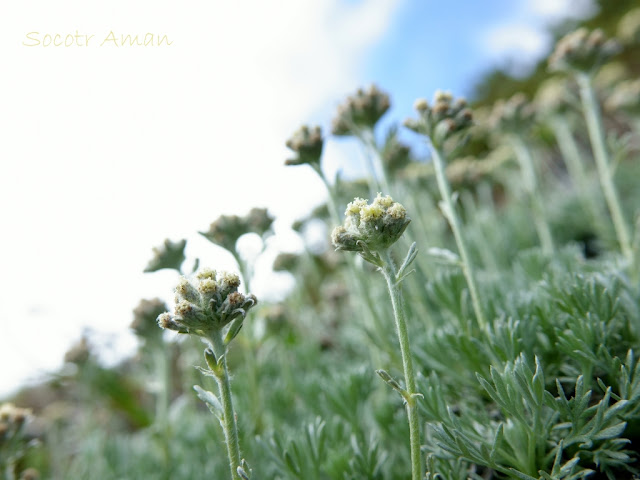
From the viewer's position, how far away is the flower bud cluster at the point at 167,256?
2.69 meters

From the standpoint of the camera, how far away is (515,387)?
1.64 meters

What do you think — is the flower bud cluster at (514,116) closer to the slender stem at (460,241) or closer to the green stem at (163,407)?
the slender stem at (460,241)

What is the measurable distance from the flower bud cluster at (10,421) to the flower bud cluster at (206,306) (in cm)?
154

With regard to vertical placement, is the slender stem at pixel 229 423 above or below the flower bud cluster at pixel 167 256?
below

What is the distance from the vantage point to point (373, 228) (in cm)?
159

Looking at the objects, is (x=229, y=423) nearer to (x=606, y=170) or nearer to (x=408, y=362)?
(x=408, y=362)

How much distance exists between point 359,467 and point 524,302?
1.08 meters

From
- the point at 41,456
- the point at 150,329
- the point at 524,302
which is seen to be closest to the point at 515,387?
the point at 524,302

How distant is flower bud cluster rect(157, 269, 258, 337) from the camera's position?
1547mm

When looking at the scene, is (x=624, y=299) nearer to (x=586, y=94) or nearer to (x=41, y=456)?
(x=586, y=94)

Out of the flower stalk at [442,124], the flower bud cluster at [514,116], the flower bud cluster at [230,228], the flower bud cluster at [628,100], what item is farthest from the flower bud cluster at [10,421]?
the flower bud cluster at [628,100]

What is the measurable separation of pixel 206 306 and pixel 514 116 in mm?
3494

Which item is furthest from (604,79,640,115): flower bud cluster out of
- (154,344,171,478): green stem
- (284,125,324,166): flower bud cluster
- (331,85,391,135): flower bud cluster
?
(154,344,171,478): green stem

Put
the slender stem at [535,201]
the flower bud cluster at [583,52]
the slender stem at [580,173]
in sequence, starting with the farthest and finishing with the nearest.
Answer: the slender stem at [580,173], the slender stem at [535,201], the flower bud cluster at [583,52]
